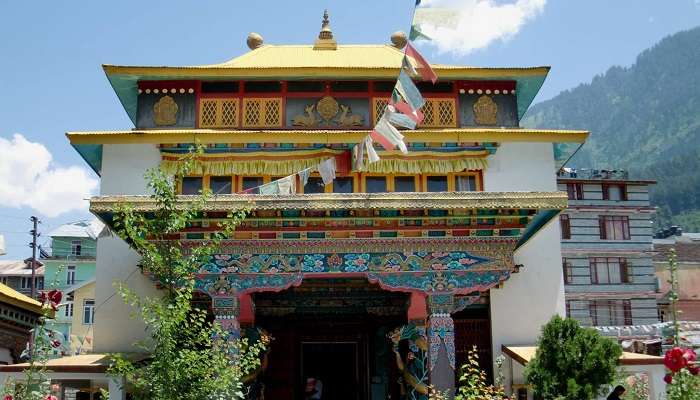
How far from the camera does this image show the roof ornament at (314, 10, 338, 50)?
1538cm

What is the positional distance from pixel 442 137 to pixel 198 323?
283 inches

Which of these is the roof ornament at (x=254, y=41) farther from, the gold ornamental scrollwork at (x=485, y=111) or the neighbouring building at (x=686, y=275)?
the neighbouring building at (x=686, y=275)

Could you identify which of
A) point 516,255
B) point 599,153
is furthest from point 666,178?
point 516,255

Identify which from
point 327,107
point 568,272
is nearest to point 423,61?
point 327,107

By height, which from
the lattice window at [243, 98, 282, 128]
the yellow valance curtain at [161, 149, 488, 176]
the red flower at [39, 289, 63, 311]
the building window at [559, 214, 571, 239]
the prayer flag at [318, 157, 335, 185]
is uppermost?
the building window at [559, 214, 571, 239]

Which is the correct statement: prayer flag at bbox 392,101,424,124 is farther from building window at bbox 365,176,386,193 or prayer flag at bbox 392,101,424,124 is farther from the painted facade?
the painted facade

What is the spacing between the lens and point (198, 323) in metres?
6.43

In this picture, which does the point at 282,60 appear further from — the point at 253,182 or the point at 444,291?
the point at 444,291

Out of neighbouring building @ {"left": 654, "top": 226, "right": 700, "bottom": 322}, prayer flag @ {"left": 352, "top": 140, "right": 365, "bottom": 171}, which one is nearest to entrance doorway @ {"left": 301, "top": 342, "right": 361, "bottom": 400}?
prayer flag @ {"left": 352, "top": 140, "right": 365, "bottom": 171}

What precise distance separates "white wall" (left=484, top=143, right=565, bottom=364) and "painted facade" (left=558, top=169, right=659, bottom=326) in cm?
2445

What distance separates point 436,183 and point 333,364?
4070 mm

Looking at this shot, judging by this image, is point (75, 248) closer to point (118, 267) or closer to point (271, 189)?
point (118, 267)

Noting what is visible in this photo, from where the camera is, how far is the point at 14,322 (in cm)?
1496

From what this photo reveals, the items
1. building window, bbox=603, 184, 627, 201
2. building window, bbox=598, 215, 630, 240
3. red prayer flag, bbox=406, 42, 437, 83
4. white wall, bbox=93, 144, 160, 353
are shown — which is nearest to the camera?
red prayer flag, bbox=406, 42, 437, 83
